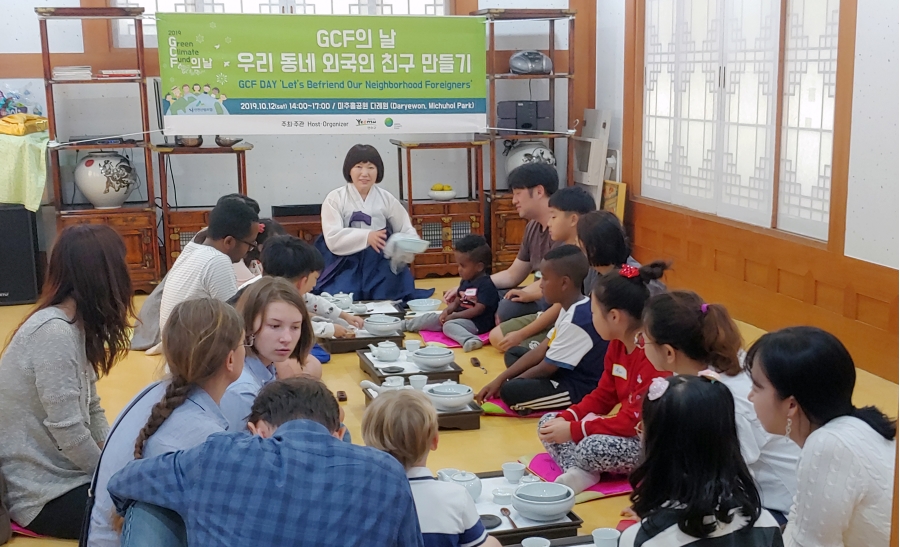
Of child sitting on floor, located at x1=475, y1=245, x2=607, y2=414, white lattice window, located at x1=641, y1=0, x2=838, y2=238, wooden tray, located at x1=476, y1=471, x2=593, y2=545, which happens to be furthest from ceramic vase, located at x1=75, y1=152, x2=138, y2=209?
wooden tray, located at x1=476, y1=471, x2=593, y2=545

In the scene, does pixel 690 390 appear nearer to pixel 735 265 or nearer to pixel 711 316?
pixel 711 316

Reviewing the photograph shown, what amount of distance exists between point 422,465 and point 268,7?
5655 mm

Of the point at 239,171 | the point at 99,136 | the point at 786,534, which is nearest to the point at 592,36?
the point at 239,171

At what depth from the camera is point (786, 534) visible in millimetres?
2096

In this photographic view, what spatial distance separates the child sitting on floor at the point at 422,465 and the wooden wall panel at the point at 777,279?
7.31 feet

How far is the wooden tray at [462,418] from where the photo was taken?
3.71 meters

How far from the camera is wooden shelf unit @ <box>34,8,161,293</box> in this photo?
20.1 ft

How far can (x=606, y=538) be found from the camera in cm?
228

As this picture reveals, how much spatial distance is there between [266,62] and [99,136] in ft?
4.58

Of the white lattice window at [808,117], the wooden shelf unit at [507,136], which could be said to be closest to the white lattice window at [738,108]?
the white lattice window at [808,117]

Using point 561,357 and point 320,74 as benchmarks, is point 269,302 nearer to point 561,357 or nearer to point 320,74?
point 561,357

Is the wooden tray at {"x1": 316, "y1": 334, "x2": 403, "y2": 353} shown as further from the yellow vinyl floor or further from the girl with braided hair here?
the girl with braided hair

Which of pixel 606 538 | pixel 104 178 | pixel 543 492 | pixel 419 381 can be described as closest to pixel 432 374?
pixel 419 381

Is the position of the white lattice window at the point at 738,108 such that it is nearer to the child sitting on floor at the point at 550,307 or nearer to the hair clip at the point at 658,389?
the child sitting on floor at the point at 550,307
